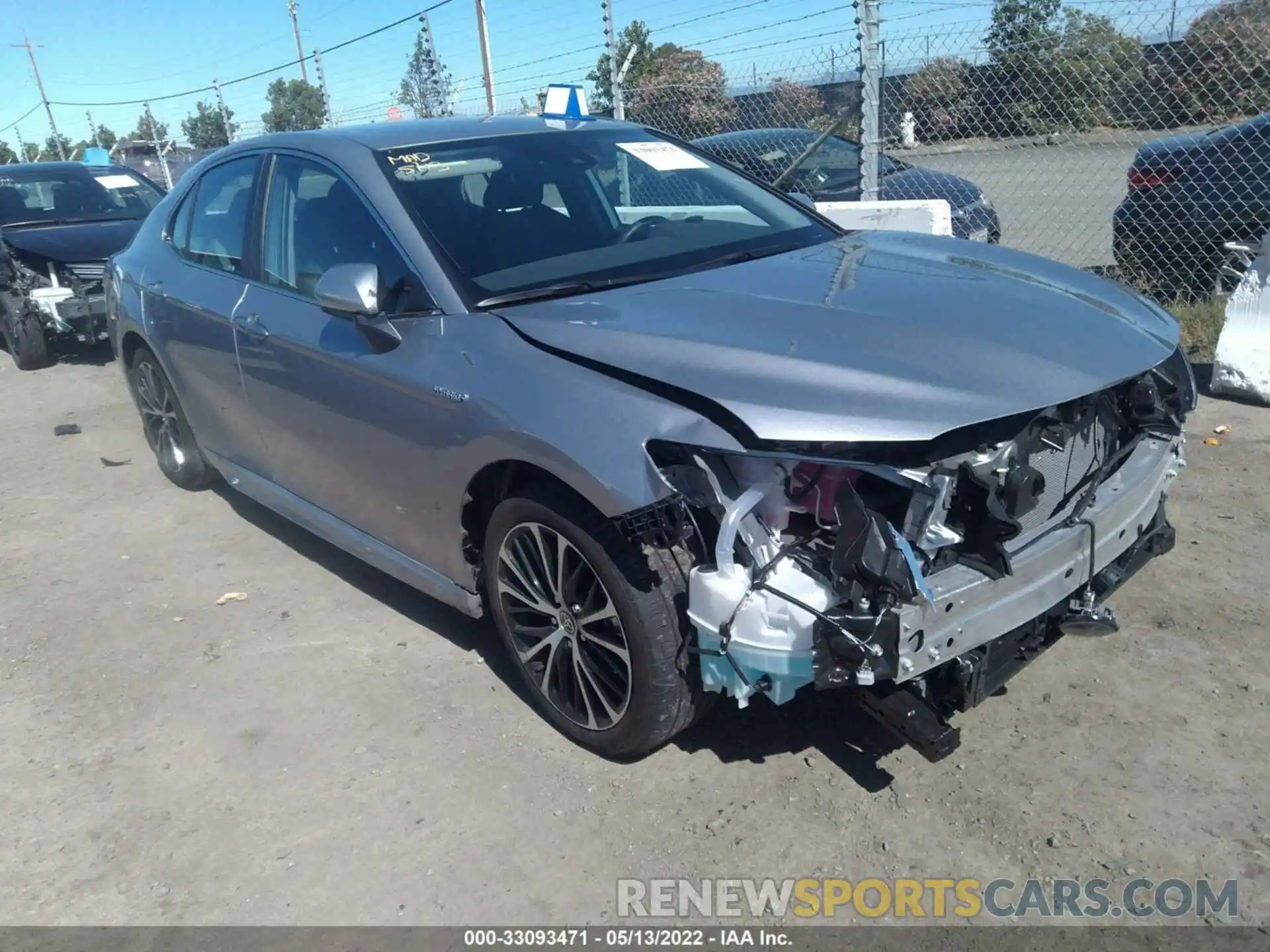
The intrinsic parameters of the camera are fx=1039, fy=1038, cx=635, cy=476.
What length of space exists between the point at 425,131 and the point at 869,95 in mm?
4037

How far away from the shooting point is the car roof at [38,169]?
34.3ft

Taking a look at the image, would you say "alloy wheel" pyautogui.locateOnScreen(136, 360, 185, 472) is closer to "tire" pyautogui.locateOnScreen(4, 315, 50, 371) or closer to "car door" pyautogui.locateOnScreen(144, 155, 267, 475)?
"car door" pyautogui.locateOnScreen(144, 155, 267, 475)

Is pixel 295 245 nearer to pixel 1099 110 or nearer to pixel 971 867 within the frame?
pixel 971 867

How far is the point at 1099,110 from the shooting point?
→ 7.97 m

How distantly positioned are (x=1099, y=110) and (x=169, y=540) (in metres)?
7.23

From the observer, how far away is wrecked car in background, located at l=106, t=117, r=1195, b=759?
2570 millimetres

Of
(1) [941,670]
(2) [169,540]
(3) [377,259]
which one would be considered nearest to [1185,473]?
(1) [941,670]

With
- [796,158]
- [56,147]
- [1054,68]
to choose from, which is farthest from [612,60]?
[56,147]

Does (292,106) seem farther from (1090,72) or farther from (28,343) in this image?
(1090,72)

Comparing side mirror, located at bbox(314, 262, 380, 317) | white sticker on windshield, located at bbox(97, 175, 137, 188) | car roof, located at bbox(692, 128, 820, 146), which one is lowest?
side mirror, located at bbox(314, 262, 380, 317)

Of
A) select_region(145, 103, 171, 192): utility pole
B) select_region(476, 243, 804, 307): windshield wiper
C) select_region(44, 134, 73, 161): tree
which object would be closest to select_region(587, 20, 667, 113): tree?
select_region(476, 243, 804, 307): windshield wiper

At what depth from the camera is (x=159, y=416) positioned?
5.83m

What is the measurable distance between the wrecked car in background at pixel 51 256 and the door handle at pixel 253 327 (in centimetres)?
A: 589

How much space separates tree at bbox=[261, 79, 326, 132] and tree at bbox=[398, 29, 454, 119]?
5.93 meters
